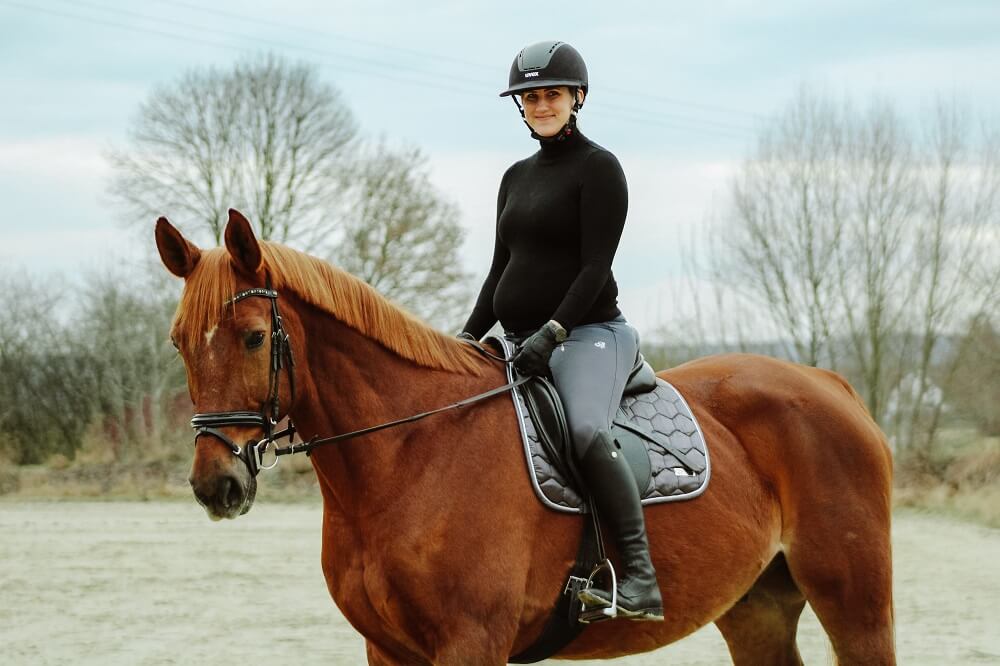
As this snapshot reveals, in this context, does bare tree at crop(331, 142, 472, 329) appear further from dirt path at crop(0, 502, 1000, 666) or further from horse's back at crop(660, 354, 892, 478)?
horse's back at crop(660, 354, 892, 478)

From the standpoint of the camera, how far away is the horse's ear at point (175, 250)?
3.76 m

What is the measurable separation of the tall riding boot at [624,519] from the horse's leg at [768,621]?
117cm

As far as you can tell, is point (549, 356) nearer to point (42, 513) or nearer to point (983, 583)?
point (983, 583)

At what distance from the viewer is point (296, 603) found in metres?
11.3

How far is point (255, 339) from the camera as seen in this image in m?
3.65

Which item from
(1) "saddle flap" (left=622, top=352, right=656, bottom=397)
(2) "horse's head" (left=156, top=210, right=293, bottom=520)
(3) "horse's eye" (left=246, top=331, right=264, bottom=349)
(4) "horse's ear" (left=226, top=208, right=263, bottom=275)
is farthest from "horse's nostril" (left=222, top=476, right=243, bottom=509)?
(1) "saddle flap" (left=622, top=352, right=656, bottom=397)

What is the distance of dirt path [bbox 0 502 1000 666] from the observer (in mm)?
8914

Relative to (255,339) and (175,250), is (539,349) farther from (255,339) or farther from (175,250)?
(175,250)

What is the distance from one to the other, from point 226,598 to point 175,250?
857cm

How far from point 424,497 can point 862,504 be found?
2.13 metres

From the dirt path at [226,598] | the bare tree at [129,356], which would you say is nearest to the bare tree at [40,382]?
the bare tree at [129,356]

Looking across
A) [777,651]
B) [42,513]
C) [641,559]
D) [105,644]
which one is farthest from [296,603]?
[42,513]

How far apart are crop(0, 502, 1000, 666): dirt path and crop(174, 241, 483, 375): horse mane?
7.86 ft

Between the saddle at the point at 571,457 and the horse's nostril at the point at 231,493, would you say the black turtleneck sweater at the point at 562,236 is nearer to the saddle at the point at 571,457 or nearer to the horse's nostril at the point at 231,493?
the saddle at the point at 571,457
